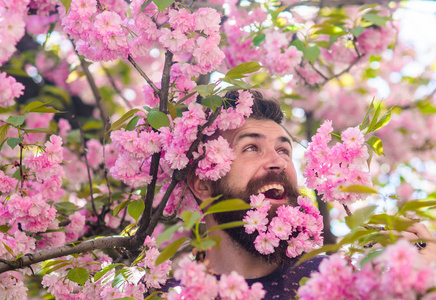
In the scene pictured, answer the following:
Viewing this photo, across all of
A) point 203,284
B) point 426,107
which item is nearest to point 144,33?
point 203,284

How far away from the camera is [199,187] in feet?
7.94

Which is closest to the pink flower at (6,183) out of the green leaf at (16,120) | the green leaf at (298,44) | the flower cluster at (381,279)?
the green leaf at (16,120)

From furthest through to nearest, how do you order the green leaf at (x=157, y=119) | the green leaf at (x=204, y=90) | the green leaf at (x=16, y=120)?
the green leaf at (x=16, y=120) < the green leaf at (x=157, y=119) < the green leaf at (x=204, y=90)

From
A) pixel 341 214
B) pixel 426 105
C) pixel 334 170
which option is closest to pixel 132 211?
pixel 334 170

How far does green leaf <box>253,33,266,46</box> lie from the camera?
3109 mm

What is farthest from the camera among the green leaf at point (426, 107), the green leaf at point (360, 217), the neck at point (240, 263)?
the green leaf at point (426, 107)

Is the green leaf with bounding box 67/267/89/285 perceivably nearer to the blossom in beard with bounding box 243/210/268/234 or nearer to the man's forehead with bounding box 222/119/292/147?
the blossom in beard with bounding box 243/210/268/234

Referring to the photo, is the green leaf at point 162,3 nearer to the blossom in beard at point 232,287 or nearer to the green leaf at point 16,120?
the green leaf at point 16,120

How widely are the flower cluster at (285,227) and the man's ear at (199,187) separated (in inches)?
13.4

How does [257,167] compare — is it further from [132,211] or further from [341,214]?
[341,214]

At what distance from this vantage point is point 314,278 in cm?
125

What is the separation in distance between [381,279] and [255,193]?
107cm

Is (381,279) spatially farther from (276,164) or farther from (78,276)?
(78,276)

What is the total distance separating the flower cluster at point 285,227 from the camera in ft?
6.66
